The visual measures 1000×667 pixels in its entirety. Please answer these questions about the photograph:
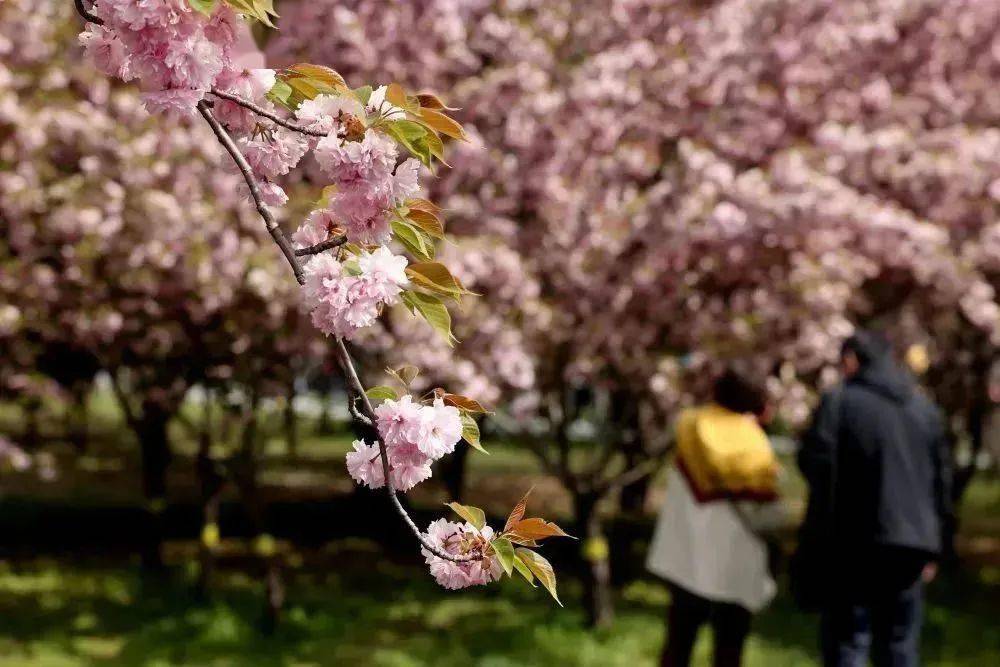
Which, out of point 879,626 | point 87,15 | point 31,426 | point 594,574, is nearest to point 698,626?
point 879,626

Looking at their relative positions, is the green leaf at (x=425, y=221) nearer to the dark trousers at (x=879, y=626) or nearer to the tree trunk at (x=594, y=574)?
the dark trousers at (x=879, y=626)

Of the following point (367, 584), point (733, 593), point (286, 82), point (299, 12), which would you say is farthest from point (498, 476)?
point (286, 82)

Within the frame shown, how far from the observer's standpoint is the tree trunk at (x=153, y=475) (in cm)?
1153

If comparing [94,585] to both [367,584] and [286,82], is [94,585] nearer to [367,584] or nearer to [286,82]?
[367,584]

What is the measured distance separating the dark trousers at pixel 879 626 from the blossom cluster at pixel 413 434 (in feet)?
12.1

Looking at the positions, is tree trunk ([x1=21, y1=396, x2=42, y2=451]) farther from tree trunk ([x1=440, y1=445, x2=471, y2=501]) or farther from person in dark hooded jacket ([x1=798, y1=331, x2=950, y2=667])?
person in dark hooded jacket ([x1=798, y1=331, x2=950, y2=667])

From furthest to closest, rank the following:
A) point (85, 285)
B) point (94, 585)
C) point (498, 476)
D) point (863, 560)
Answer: point (498, 476)
point (94, 585)
point (85, 285)
point (863, 560)

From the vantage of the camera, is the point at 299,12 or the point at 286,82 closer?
the point at 286,82

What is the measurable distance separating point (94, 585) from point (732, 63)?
24.1 feet

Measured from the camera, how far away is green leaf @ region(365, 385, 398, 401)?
7.37 feet

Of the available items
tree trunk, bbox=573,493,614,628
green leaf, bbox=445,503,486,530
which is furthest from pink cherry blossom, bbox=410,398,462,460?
tree trunk, bbox=573,493,614,628

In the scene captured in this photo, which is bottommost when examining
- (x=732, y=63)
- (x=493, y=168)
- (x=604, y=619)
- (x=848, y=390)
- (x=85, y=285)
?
(x=604, y=619)

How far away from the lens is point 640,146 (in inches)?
376

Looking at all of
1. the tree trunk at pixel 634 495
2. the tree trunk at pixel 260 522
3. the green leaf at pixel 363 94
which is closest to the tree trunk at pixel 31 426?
the tree trunk at pixel 260 522
